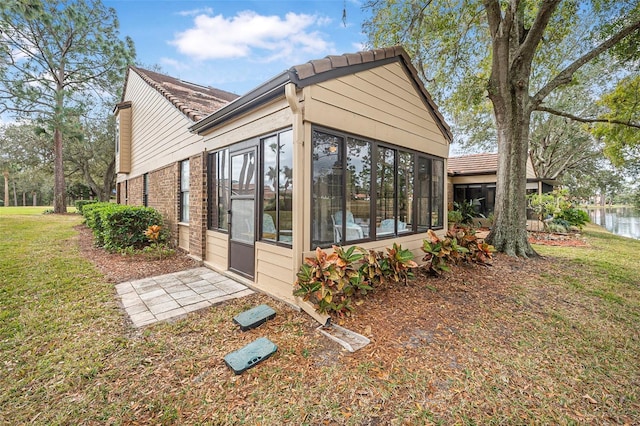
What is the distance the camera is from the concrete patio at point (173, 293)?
360 centimetres

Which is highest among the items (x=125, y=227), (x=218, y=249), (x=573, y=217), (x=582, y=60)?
(x=582, y=60)

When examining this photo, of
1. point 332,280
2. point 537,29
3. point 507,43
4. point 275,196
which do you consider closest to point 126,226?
point 275,196

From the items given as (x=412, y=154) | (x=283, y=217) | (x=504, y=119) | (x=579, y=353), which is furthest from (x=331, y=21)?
(x=579, y=353)

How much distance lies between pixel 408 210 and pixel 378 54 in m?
2.93

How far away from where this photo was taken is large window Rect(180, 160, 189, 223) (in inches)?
270

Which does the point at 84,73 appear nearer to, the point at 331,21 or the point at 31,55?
the point at 31,55

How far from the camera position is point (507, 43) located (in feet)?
22.7

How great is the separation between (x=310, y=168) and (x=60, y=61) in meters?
20.9

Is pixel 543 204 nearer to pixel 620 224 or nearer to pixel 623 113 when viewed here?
pixel 623 113

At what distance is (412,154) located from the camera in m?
5.56

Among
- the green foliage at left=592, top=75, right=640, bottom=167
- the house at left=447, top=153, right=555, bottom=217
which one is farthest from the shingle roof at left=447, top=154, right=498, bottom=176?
the green foliage at left=592, top=75, right=640, bottom=167

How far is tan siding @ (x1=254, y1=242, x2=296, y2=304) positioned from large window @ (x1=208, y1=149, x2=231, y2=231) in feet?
4.46

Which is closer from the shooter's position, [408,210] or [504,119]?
[408,210]

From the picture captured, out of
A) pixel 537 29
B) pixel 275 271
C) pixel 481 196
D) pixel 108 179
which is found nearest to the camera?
pixel 275 271
